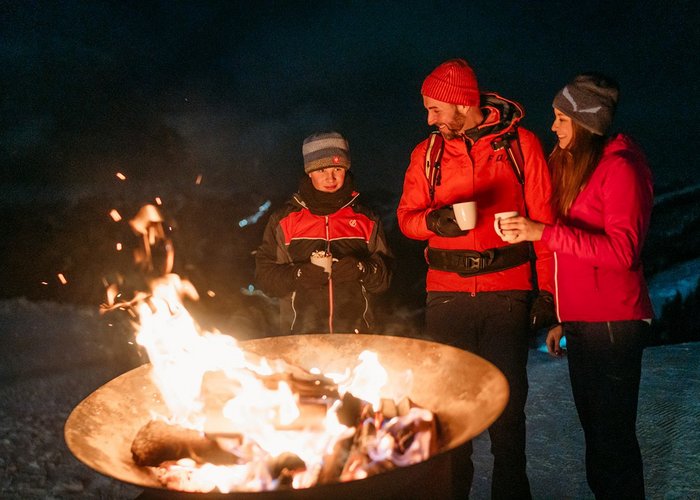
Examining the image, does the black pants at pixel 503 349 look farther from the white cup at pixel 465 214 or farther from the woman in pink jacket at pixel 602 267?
the white cup at pixel 465 214

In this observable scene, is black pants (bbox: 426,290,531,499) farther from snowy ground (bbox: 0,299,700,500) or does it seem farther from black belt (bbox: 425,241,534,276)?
snowy ground (bbox: 0,299,700,500)

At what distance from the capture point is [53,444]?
462 centimetres

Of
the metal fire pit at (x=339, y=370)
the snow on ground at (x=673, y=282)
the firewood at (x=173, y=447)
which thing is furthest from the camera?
the snow on ground at (x=673, y=282)

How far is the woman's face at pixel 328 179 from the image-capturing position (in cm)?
365

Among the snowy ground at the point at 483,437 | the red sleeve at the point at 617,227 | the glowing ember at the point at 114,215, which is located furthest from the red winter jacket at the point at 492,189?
the glowing ember at the point at 114,215

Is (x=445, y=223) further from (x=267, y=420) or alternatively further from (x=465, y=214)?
(x=267, y=420)

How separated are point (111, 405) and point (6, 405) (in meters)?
4.48

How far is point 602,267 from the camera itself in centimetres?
263

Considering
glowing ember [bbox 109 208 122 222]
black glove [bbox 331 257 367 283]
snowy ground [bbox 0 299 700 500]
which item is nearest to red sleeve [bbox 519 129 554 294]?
black glove [bbox 331 257 367 283]

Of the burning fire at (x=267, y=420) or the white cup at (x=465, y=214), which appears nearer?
the burning fire at (x=267, y=420)

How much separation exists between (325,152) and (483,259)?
56.1 inches

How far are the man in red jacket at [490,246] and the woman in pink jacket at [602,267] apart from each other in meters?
0.24

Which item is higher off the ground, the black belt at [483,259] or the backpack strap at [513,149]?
the backpack strap at [513,149]

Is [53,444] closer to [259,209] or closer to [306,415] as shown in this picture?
[306,415]
